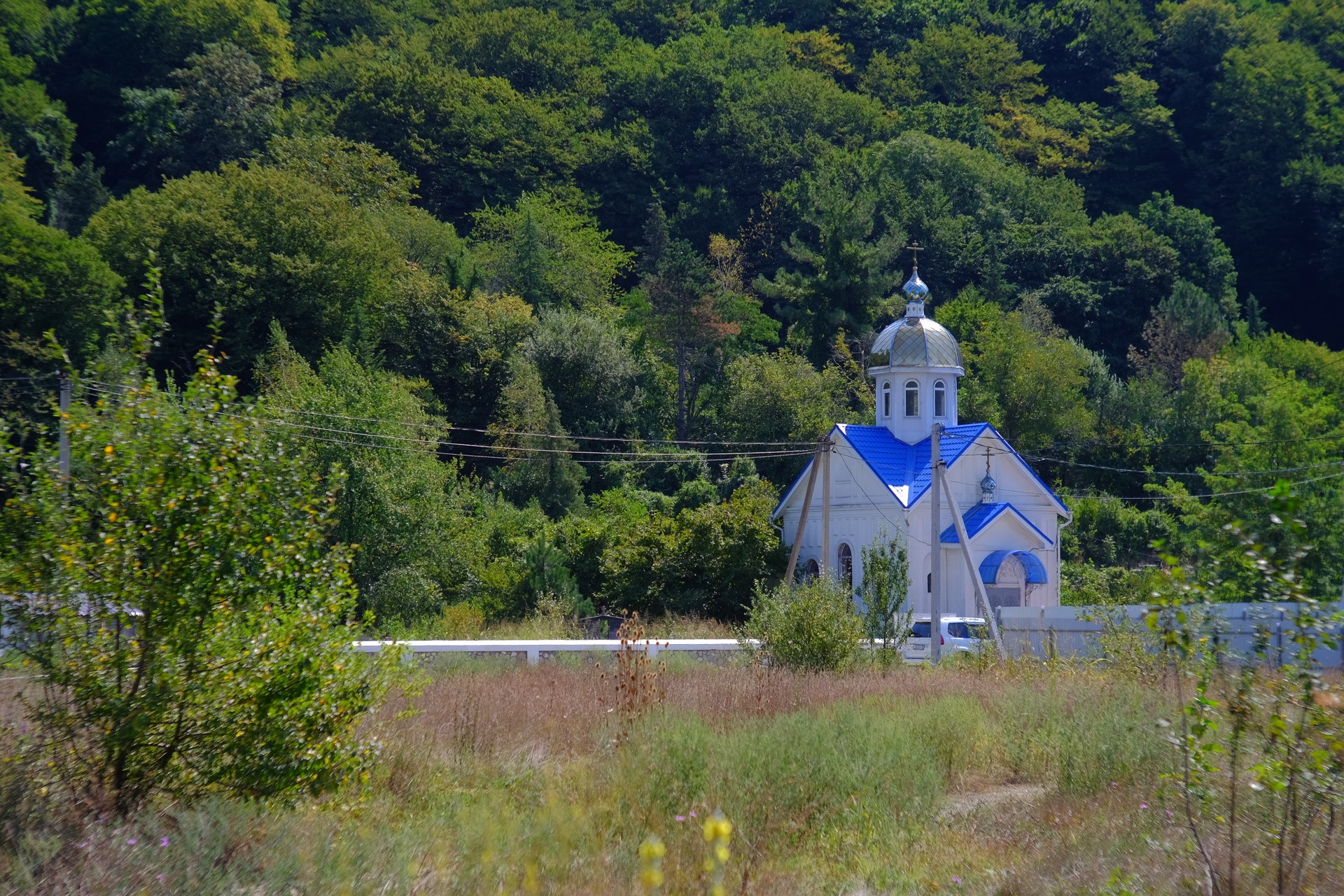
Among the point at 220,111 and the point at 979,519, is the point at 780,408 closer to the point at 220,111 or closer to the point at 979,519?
the point at 979,519

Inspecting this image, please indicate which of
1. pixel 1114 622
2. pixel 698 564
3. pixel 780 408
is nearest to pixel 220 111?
pixel 780 408

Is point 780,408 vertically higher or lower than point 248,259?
lower

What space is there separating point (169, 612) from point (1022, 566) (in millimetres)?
31881

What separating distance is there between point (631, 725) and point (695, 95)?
65937 millimetres

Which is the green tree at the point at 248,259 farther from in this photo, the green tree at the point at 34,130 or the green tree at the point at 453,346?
the green tree at the point at 34,130

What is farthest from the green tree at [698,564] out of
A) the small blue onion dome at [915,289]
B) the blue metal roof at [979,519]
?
the small blue onion dome at [915,289]

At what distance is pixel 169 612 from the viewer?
9508 mm

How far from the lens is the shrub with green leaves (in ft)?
30.9

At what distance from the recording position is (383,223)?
57.3 metres

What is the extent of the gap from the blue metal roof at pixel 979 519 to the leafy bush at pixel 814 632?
18.1 m

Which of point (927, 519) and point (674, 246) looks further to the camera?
point (674, 246)

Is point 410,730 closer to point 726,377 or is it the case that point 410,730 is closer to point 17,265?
point 17,265

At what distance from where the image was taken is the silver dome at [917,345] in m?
40.7

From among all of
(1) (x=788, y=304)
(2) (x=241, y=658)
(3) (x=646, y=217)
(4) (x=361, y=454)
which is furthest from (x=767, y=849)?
(3) (x=646, y=217)
